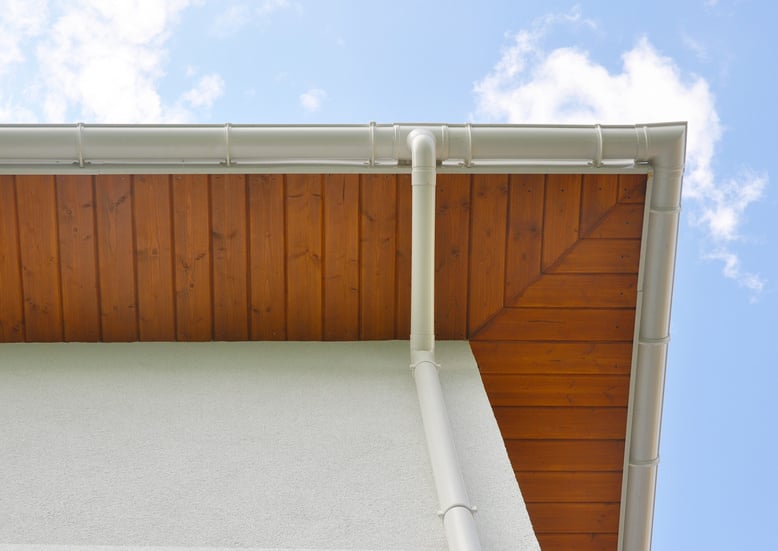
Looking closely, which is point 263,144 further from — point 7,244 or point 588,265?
point 588,265

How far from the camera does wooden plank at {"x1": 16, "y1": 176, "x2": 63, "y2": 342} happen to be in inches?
101

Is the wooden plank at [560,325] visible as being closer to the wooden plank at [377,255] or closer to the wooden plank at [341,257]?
the wooden plank at [377,255]

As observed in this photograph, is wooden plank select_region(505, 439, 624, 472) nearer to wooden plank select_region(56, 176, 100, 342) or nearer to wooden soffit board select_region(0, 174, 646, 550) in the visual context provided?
wooden soffit board select_region(0, 174, 646, 550)

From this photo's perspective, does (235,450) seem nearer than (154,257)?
Yes

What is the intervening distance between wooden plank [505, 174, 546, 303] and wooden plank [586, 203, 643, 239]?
214 millimetres

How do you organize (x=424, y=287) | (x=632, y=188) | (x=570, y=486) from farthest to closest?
1. (x=570, y=486)
2. (x=632, y=188)
3. (x=424, y=287)

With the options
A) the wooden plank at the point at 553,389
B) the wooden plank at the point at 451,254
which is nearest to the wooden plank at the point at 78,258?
the wooden plank at the point at 451,254

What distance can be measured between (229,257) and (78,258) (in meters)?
0.54

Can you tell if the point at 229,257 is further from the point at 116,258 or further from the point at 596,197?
the point at 596,197

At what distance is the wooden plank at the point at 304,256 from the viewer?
2582 mm

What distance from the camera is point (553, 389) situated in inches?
108

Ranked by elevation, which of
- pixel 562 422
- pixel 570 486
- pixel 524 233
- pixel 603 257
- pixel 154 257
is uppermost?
pixel 154 257

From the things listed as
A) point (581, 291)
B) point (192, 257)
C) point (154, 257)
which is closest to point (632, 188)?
point (581, 291)

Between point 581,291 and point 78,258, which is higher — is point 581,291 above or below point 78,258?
below
